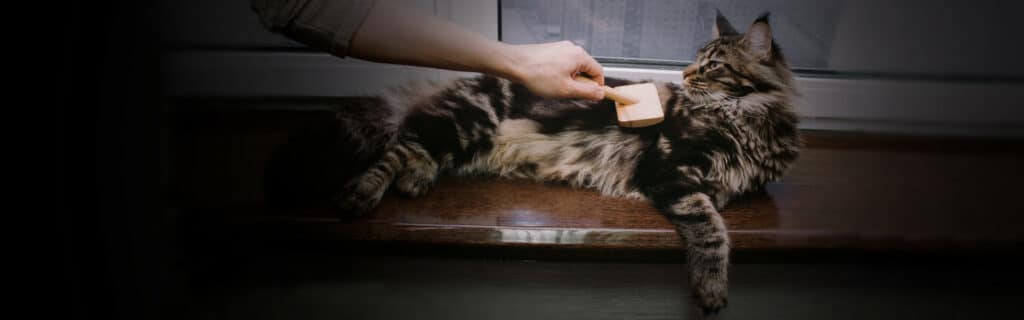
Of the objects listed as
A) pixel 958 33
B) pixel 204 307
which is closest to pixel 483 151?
pixel 204 307

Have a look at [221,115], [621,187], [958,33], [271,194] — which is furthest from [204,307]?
[958,33]

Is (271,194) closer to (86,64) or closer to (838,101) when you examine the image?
(86,64)

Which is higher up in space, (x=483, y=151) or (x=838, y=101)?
(x=838, y=101)

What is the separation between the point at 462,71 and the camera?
735 mm

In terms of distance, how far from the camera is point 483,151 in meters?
0.83

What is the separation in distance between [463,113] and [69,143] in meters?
0.60

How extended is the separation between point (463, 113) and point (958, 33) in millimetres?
867

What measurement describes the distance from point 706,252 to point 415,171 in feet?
1.61

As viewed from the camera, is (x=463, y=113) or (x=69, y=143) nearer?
(x=69, y=143)

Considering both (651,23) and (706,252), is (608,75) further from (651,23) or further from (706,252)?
(706,252)

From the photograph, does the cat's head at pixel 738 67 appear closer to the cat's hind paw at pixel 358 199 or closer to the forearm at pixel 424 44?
the forearm at pixel 424 44

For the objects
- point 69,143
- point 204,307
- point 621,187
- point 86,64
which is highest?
point 86,64

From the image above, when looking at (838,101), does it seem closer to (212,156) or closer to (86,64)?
(212,156)

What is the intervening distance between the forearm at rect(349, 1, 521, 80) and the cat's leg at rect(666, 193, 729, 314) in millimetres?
363
